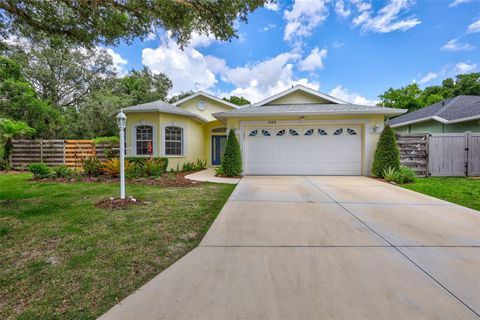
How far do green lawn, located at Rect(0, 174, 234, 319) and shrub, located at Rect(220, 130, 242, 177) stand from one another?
4.19m

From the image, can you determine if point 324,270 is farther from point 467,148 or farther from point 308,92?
point 467,148

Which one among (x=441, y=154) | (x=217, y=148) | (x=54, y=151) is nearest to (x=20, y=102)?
(x=54, y=151)

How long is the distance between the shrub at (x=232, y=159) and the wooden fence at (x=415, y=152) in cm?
696

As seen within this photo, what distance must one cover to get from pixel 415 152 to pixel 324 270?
9.94 m

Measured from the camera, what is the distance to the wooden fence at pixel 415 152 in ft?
32.1

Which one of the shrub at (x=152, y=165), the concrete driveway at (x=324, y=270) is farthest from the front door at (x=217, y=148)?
the concrete driveway at (x=324, y=270)

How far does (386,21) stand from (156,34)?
1010 cm

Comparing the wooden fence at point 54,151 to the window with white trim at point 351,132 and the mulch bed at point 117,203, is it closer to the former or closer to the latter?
the mulch bed at point 117,203

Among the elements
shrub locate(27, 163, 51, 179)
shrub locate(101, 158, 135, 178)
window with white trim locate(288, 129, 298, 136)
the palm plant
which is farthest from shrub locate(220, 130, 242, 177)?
the palm plant

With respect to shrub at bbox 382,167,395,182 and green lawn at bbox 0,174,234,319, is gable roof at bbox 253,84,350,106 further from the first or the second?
green lawn at bbox 0,174,234,319

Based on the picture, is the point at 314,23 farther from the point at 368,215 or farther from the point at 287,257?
the point at 287,257

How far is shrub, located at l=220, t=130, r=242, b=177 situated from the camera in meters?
9.98

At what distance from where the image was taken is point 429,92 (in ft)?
92.2

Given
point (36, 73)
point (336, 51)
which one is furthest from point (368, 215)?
point (36, 73)
